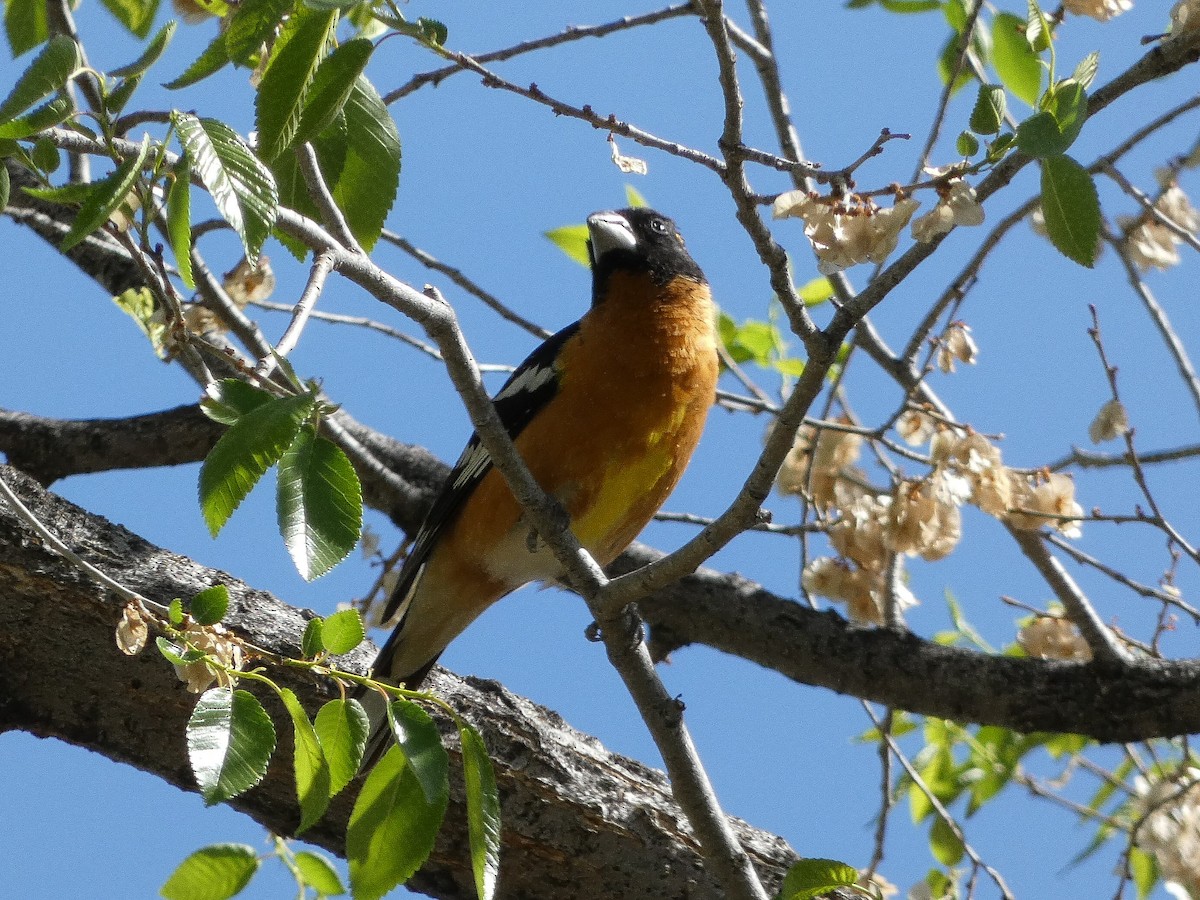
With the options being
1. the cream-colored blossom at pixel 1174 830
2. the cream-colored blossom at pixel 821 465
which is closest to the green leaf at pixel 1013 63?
the cream-colored blossom at pixel 821 465

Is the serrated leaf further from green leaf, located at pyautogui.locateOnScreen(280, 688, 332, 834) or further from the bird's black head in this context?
the bird's black head

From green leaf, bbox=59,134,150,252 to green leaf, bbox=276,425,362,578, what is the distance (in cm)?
49

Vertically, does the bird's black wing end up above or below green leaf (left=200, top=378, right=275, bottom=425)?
above

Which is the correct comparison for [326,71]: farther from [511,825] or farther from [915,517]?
[915,517]

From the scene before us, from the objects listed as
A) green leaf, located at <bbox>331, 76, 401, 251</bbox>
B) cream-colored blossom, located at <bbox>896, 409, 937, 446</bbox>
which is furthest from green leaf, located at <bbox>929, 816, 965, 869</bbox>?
green leaf, located at <bbox>331, 76, 401, 251</bbox>

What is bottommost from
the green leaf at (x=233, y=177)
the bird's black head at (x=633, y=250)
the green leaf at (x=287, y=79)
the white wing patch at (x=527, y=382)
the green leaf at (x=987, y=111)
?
the green leaf at (x=233, y=177)

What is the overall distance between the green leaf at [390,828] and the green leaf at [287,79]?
4.28 ft

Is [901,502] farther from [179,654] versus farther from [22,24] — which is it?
[22,24]

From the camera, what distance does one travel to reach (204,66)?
2141 millimetres

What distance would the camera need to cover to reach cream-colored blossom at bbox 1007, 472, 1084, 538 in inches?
181

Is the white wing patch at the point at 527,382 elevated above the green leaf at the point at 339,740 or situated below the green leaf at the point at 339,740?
above

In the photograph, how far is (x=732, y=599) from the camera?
525cm

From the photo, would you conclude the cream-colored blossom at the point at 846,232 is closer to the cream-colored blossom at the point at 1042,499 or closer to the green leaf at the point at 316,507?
the green leaf at the point at 316,507

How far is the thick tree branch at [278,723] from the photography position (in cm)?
370
